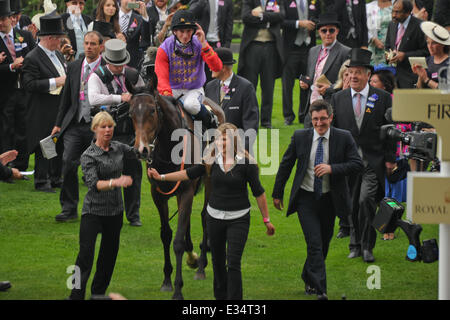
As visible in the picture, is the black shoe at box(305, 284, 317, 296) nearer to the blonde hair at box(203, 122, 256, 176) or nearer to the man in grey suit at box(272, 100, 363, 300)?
the man in grey suit at box(272, 100, 363, 300)

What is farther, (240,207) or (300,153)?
(300,153)

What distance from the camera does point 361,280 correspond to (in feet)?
34.3

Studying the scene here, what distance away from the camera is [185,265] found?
36.7 feet

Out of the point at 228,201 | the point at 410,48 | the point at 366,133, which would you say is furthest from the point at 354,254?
the point at 410,48

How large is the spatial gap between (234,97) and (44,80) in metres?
3.23

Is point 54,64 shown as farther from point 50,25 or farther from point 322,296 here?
point 322,296

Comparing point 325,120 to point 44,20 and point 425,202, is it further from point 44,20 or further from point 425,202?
point 44,20

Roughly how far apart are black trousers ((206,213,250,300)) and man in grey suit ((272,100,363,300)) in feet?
3.32

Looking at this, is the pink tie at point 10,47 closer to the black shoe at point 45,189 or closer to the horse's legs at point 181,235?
the black shoe at point 45,189

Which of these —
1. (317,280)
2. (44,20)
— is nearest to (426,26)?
(317,280)

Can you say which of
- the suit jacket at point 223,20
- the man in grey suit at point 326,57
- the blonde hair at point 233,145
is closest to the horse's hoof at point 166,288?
the blonde hair at point 233,145

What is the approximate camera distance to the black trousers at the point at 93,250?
885 centimetres

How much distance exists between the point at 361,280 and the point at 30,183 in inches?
275
